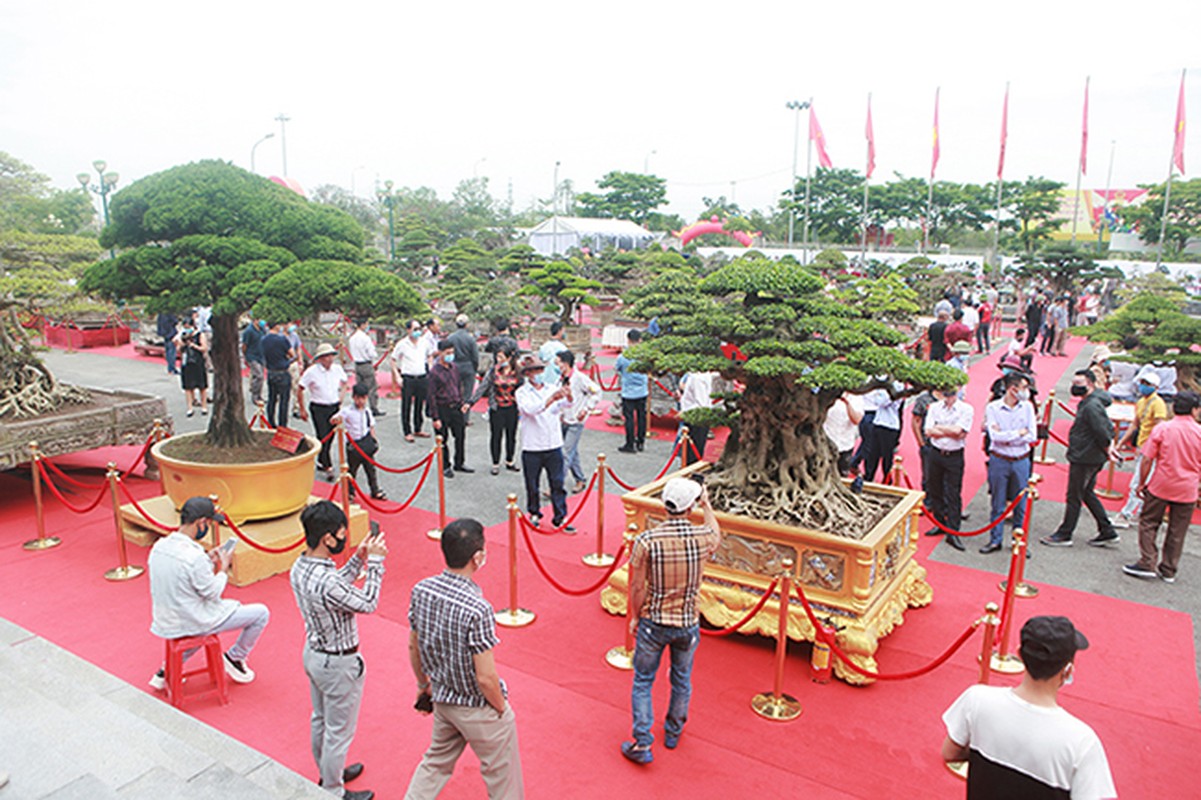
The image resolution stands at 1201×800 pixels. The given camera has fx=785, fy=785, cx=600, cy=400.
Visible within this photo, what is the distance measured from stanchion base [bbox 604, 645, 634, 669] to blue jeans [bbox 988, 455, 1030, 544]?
357 centimetres

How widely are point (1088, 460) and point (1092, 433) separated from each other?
9.4 inches

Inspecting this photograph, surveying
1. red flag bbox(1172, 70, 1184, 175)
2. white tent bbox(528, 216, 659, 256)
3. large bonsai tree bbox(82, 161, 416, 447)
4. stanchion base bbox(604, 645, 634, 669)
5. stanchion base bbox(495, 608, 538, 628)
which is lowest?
stanchion base bbox(604, 645, 634, 669)

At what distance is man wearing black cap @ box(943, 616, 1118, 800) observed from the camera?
222cm

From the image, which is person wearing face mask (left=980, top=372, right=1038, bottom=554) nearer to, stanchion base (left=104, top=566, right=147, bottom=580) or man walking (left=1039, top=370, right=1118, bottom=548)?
man walking (left=1039, top=370, right=1118, bottom=548)

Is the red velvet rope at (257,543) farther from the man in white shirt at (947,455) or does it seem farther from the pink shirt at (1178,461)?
the pink shirt at (1178,461)

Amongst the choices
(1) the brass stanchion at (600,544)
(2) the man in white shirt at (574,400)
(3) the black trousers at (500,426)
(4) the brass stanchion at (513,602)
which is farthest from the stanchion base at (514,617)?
(3) the black trousers at (500,426)

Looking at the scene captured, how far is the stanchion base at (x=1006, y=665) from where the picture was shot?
15.6 ft

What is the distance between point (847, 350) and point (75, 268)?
901cm

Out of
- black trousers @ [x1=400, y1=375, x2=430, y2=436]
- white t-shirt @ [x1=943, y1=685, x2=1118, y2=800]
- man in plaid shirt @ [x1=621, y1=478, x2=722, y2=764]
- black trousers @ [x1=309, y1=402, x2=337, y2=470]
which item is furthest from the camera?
black trousers @ [x1=400, y1=375, x2=430, y2=436]

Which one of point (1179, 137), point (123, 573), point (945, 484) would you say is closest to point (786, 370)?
point (945, 484)

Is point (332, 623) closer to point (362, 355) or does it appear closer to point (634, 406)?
point (634, 406)

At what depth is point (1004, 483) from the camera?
6.54 meters

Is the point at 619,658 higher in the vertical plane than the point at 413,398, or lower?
lower

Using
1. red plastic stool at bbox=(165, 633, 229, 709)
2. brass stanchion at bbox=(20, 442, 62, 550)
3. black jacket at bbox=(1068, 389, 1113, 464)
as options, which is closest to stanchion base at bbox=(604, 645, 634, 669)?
red plastic stool at bbox=(165, 633, 229, 709)
